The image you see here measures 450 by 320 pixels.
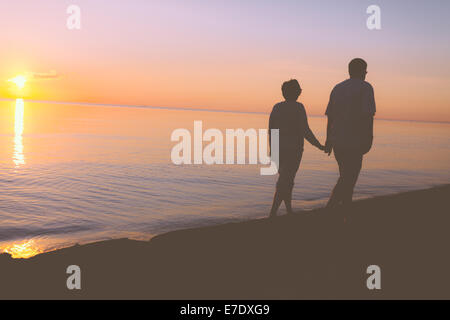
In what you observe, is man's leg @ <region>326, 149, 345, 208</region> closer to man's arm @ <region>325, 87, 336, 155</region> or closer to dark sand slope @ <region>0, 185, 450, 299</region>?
man's arm @ <region>325, 87, 336, 155</region>

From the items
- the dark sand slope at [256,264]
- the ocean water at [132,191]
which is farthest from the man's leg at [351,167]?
the ocean water at [132,191]

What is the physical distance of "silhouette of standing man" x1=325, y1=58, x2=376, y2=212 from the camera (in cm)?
644

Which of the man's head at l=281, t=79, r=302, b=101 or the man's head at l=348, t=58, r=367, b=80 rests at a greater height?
the man's head at l=348, t=58, r=367, b=80

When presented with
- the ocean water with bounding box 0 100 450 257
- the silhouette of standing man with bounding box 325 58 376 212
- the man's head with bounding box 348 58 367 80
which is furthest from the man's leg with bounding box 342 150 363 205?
the ocean water with bounding box 0 100 450 257

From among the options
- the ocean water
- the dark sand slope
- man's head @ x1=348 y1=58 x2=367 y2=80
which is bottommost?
the dark sand slope

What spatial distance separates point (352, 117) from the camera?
6.48m

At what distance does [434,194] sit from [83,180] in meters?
11.5

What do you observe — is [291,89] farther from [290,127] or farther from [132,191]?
[132,191]

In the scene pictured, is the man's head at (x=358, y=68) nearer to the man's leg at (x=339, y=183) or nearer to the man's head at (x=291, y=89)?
the man's head at (x=291, y=89)

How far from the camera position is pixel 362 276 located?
4.94 metres

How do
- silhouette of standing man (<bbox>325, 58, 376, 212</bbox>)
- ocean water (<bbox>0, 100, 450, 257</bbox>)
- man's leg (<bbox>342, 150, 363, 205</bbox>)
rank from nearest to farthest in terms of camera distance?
silhouette of standing man (<bbox>325, 58, 376, 212</bbox>) < man's leg (<bbox>342, 150, 363, 205</bbox>) < ocean water (<bbox>0, 100, 450, 257</bbox>)

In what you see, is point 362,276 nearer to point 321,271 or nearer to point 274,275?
point 321,271

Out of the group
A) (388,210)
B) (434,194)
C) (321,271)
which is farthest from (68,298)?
(434,194)

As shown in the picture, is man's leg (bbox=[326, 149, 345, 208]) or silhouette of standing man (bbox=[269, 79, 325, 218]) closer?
man's leg (bbox=[326, 149, 345, 208])
